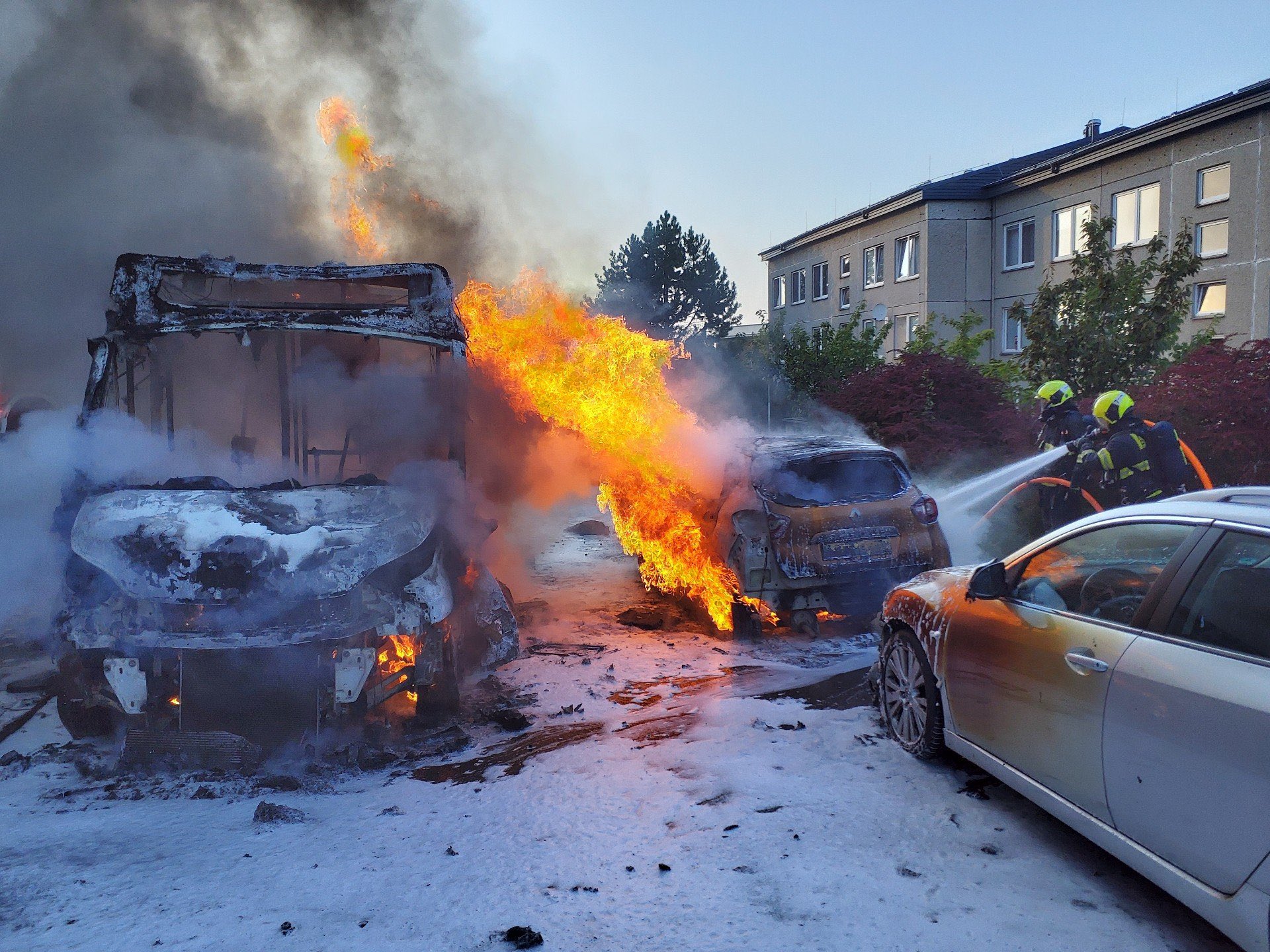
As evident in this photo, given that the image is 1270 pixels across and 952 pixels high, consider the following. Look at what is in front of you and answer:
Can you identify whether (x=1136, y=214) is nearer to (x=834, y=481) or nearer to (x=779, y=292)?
(x=779, y=292)

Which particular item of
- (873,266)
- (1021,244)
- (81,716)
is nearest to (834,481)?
(81,716)

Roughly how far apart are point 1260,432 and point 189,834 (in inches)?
330

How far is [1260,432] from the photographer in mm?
7434

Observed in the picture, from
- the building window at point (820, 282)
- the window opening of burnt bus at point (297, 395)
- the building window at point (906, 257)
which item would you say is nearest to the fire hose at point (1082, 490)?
the window opening of burnt bus at point (297, 395)

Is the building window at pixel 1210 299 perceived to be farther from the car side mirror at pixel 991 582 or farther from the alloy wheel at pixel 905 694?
the car side mirror at pixel 991 582

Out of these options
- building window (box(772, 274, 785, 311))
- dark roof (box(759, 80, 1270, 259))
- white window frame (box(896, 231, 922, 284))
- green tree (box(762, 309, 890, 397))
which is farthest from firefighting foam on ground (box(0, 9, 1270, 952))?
building window (box(772, 274, 785, 311))

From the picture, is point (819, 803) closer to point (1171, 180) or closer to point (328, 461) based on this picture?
point (328, 461)

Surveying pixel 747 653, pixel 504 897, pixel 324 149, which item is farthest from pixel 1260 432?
pixel 324 149

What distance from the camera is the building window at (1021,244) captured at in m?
27.0

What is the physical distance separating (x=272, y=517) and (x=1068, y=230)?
2627cm

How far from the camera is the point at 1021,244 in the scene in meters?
27.6

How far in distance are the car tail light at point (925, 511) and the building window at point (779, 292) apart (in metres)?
34.6

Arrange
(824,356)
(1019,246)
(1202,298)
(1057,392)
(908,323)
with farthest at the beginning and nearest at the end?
(908,323) < (1019,246) < (1202,298) < (824,356) < (1057,392)

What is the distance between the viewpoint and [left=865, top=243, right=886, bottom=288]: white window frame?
31.8 meters
